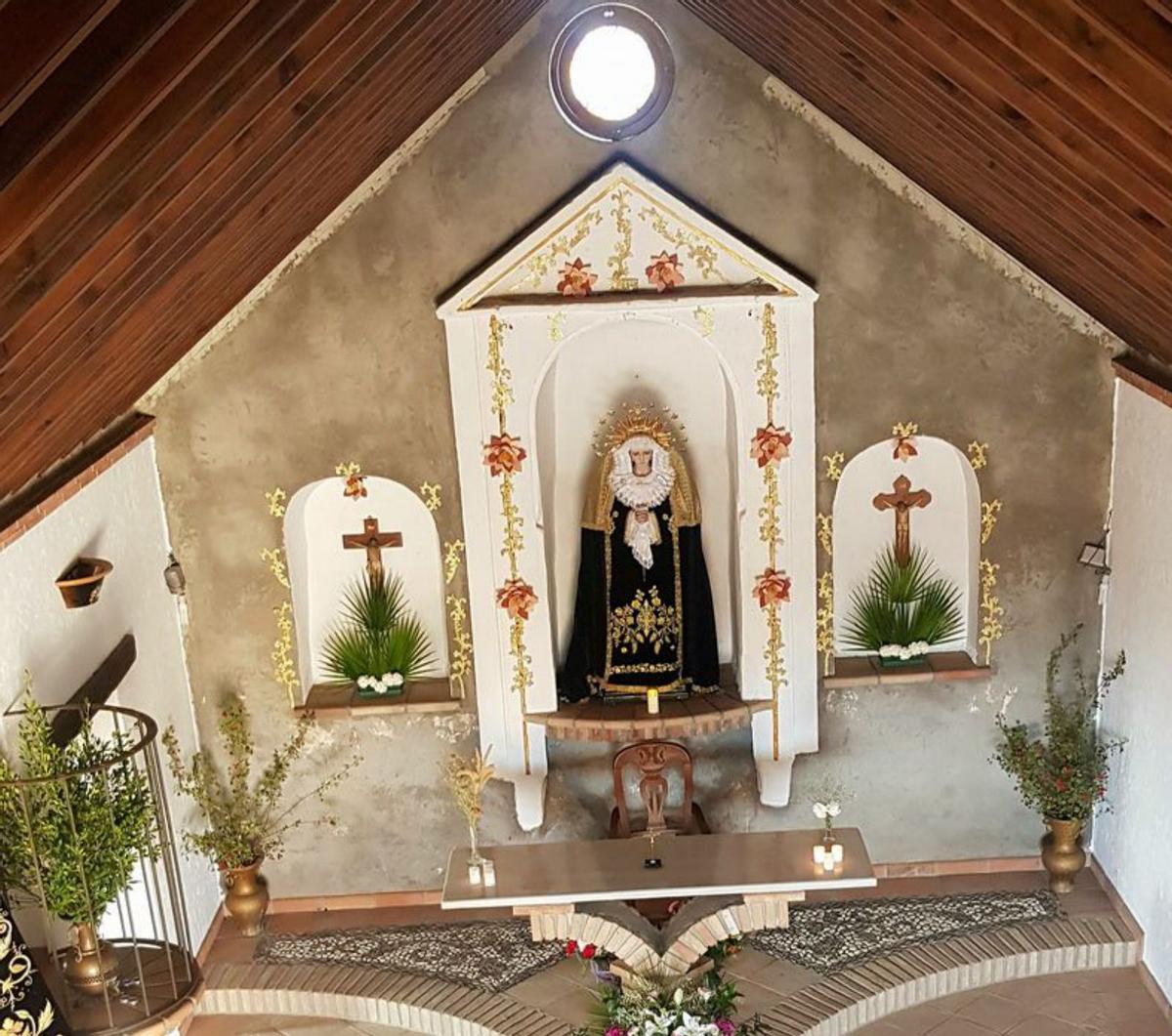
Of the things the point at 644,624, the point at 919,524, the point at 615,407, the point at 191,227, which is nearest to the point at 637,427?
the point at 615,407

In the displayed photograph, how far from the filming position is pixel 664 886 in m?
6.93

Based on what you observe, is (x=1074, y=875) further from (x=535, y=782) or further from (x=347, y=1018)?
(x=347, y=1018)

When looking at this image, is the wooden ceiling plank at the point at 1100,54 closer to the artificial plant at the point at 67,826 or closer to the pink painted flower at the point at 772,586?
the artificial plant at the point at 67,826

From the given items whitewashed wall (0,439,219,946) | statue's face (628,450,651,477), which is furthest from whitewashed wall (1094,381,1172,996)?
whitewashed wall (0,439,219,946)

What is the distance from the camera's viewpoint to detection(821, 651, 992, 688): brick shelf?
7941mm

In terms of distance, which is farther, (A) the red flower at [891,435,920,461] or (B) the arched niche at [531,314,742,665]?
(B) the arched niche at [531,314,742,665]

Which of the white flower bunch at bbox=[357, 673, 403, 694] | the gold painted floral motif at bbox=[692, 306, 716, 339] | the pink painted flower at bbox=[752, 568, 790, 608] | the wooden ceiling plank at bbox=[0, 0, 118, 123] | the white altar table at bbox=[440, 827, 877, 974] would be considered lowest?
the white altar table at bbox=[440, 827, 877, 974]

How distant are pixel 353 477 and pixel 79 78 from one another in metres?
4.69

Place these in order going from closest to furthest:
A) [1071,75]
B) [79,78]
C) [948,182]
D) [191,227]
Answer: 1. [79,78]
2. [1071,75]
3. [191,227]
4. [948,182]

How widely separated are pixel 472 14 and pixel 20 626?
338 centimetres

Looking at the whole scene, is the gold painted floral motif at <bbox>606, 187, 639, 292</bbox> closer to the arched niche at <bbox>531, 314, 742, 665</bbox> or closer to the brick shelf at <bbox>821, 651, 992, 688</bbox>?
the arched niche at <bbox>531, 314, 742, 665</bbox>

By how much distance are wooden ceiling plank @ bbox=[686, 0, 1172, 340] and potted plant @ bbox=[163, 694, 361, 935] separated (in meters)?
4.66

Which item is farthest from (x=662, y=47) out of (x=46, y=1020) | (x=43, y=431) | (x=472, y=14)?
(x=46, y=1020)

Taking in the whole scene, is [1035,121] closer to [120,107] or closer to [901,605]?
[120,107]
